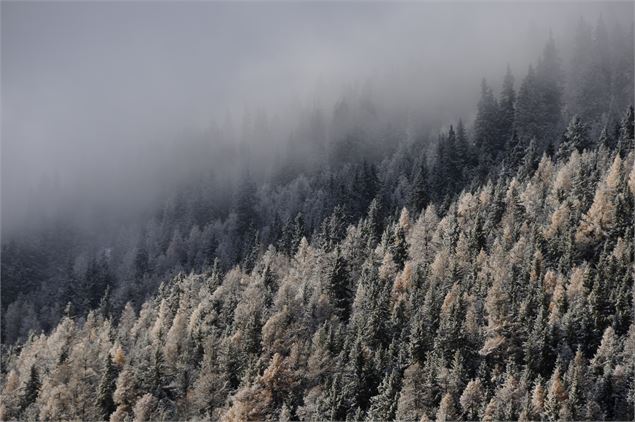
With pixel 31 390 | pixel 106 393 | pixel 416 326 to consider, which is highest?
pixel 416 326

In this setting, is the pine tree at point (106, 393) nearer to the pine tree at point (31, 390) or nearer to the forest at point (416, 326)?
the forest at point (416, 326)

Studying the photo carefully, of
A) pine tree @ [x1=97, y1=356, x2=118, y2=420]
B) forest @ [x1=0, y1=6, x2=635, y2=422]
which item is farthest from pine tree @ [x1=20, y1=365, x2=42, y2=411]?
pine tree @ [x1=97, y1=356, x2=118, y2=420]

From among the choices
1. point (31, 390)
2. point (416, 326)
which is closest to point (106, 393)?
point (31, 390)

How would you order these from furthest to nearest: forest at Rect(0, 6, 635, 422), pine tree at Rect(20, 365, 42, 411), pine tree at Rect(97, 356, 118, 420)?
pine tree at Rect(20, 365, 42, 411) → pine tree at Rect(97, 356, 118, 420) → forest at Rect(0, 6, 635, 422)

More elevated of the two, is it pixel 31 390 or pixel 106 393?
pixel 31 390

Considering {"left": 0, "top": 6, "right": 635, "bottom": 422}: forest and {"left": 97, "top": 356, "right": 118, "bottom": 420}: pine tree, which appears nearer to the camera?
{"left": 0, "top": 6, "right": 635, "bottom": 422}: forest

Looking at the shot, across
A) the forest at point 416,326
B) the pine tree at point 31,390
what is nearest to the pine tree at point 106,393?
the forest at point 416,326

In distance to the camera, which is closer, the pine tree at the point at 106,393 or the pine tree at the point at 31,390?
the pine tree at the point at 106,393

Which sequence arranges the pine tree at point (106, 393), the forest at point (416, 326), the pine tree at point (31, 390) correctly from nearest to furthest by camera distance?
the forest at point (416, 326) < the pine tree at point (106, 393) < the pine tree at point (31, 390)

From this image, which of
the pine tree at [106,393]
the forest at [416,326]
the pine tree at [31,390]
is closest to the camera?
the forest at [416,326]

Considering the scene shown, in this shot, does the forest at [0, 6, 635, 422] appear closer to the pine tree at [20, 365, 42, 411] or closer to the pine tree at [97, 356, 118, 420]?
the pine tree at [97, 356, 118, 420]

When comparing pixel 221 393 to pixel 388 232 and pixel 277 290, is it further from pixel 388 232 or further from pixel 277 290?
pixel 388 232

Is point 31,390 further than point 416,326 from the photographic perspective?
Yes

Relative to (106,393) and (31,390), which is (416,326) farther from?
(31,390)
